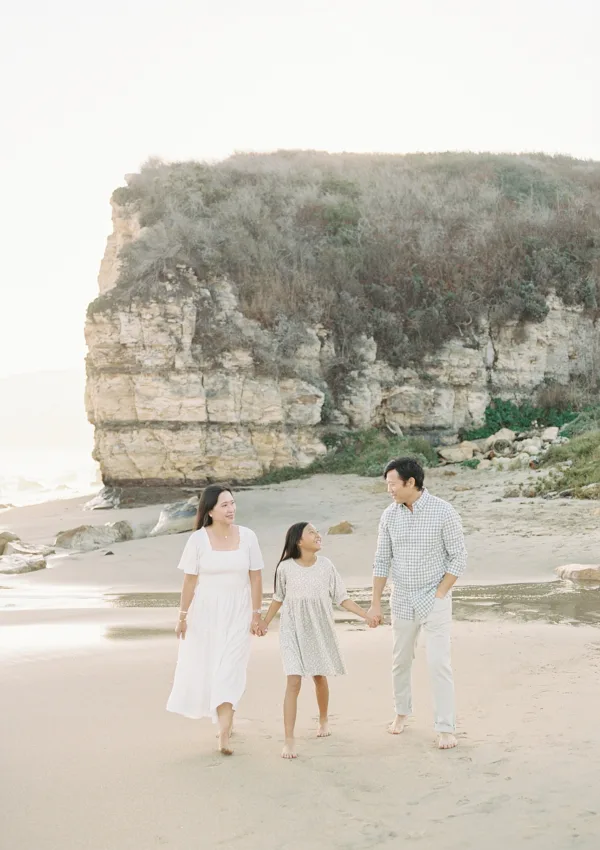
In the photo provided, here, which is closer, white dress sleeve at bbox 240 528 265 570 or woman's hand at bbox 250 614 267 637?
woman's hand at bbox 250 614 267 637

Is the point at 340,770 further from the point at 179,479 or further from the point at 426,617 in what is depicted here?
the point at 179,479

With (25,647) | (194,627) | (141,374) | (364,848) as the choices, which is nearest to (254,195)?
(141,374)

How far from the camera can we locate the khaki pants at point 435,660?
185 inches

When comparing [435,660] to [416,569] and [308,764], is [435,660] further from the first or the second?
[308,764]

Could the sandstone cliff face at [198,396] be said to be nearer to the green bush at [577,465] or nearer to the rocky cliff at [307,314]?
the rocky cliff at [307,314]

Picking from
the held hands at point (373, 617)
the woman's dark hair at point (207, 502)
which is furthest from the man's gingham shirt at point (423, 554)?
the woman's dark hair at point (207, 502)

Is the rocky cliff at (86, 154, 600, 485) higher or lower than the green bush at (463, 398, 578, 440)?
higher

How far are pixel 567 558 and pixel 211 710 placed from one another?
6.60m

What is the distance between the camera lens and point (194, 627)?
4.93 meters

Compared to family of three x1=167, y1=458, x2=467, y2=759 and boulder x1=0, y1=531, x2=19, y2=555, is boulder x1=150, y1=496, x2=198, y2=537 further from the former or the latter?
family of three x1=167, y1=458, x2=467, y2=759

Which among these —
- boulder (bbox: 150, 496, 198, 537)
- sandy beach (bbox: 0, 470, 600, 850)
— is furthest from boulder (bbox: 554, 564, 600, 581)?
boulder (bbox: 150, 496, 198, 537)

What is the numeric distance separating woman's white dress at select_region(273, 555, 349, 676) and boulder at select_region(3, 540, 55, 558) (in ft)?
28.0

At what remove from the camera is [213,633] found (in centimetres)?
492

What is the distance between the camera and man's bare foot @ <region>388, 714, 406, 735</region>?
195 inches
